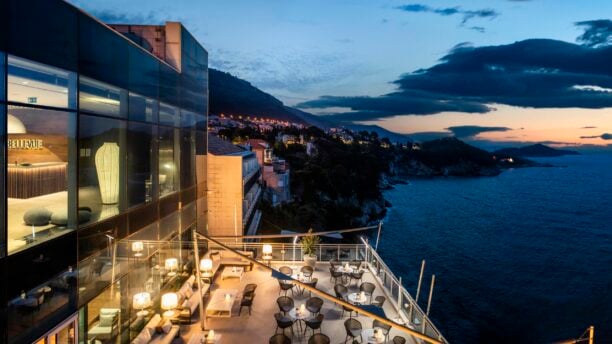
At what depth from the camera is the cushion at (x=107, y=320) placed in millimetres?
9659

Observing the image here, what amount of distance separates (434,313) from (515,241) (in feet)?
135

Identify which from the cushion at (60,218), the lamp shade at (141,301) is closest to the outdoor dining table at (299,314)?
the lamp shade at (141,301)

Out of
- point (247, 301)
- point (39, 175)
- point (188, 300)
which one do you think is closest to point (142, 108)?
point (39, 175)

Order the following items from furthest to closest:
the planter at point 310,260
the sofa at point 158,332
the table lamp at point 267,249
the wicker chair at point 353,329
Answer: the planter at point 310,260 → the table lamp at point 267,249 → the wicker chair at point 353,329 → the sofa at point 158,332

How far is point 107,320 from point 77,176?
13.0 feet

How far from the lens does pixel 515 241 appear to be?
251 feet

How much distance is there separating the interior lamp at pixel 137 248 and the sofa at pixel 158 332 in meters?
2.15

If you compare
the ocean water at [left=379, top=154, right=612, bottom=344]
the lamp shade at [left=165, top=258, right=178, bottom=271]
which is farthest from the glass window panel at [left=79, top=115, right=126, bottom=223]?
the ocean water at [left=379, top=154, right=612, bottom=344]

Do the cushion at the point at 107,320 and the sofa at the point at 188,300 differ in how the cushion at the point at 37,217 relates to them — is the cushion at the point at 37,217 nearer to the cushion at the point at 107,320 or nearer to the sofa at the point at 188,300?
the cushion at the point at 107,320

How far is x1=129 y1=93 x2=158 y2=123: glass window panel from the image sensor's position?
37.9 feet

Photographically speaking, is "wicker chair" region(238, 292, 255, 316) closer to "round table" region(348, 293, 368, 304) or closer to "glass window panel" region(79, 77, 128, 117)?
"round table" region(348, 293, 368, 304)

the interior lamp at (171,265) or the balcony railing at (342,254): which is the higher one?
the interior lamp at (171,265)

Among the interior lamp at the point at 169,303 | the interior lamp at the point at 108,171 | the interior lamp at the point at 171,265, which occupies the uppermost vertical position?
the interior lamp at the point at 108,171

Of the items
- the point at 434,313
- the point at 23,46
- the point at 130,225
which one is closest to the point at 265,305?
the point at 130,225
